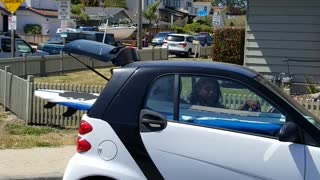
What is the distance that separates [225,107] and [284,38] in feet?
35.5

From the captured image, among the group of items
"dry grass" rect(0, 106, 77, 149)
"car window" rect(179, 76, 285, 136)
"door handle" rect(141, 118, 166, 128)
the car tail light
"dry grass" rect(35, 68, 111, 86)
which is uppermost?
"car window" rect(179, 76, 285, 136)

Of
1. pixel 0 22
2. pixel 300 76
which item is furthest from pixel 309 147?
pixel 0 22

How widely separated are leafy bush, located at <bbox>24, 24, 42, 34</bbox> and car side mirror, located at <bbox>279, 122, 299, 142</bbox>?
5399cm

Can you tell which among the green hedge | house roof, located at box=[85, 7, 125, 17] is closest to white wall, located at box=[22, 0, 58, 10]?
house roof, located at box=[85, 7, 125, 17]

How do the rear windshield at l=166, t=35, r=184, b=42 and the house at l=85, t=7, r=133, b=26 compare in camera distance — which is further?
the house at l=85, t=7, r=133, b=26

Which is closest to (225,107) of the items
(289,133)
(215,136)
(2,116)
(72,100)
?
(215,136)

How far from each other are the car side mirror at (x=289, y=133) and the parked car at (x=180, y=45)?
32.9 meters

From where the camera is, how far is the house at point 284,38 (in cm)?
1466

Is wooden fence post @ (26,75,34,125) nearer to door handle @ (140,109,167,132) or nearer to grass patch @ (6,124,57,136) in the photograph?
grass patch @ (6,124,57,136)

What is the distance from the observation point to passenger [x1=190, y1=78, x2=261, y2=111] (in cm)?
460

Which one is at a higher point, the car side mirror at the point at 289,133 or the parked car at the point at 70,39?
the car side mirror at the point at 289,133

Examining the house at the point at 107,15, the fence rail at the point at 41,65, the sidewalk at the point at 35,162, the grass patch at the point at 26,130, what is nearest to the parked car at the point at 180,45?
the fence rail at the point at 41,65

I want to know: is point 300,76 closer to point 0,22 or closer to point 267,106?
point 267,106

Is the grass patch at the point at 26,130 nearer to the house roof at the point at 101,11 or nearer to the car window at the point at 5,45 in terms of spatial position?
the car window at the point at 5,45
